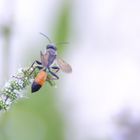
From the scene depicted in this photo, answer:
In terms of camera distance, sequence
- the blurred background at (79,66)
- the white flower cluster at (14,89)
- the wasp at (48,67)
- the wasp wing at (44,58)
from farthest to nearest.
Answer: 1. the blurred background at (79,66)
2. the wasp wing at (44,58)
3. the wasp at (48,67)
4. the white flower cluster at (14,89)

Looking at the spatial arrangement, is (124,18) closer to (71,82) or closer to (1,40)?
(71,82)

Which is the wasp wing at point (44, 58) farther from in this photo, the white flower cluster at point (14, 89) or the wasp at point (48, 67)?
the white flower cluster at point (14, 89)

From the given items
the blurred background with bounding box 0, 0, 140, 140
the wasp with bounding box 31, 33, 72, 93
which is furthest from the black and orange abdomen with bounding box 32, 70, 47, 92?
the blurred background with bounding box 0, 0, 140, 140

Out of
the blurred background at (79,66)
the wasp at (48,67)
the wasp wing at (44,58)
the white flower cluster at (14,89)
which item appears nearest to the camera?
the white flower cluster at (14,89)

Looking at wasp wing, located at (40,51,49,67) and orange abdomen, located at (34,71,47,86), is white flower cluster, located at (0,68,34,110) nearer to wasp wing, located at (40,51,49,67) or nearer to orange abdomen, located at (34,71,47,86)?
orange abdomen, located at (34,71,47,86)

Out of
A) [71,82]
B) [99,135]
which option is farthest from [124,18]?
[99,135]

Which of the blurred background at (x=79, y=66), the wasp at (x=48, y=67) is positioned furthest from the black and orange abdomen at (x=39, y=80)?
the blurred background at (x=79, y=66)
